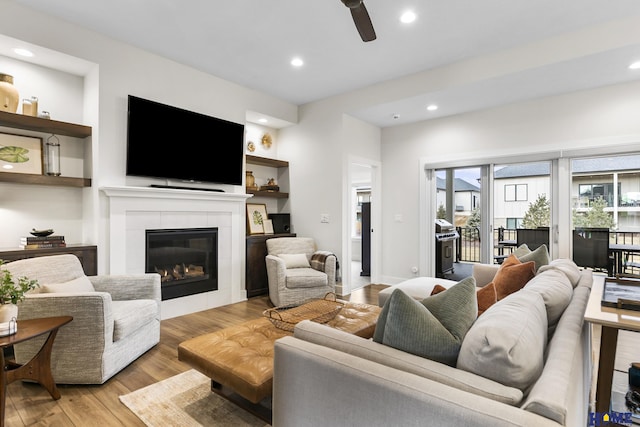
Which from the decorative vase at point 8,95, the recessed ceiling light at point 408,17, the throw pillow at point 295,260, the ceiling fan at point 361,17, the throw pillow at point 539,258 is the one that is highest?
the recessed ceiling light at point 408,17

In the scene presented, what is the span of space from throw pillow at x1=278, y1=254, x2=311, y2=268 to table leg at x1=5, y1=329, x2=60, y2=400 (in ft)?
8.95

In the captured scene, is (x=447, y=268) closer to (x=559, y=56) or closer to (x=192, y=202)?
(x=559, y=56)

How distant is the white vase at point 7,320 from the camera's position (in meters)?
1.86

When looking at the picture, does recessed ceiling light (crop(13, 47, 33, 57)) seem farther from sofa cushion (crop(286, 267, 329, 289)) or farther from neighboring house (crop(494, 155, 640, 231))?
neighboring house (crop(494, 155, 640, 231))

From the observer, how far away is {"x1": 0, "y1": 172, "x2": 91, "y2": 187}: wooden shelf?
294 cm

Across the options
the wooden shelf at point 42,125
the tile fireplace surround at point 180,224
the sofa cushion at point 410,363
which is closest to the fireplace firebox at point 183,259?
the tile fireplace surround at point 180,224

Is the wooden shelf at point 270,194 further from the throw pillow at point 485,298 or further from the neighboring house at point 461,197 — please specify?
the throw pillow at point 485,298

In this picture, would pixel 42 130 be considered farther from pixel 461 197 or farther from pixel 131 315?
pixel 461 197

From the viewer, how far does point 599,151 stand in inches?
153

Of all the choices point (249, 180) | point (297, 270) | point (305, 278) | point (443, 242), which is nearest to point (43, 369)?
point (305, 278)

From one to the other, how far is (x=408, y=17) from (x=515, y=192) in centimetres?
294

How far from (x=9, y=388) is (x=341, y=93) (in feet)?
15.2

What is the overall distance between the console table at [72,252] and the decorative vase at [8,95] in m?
1.26

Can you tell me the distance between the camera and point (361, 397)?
1146 millimetres
